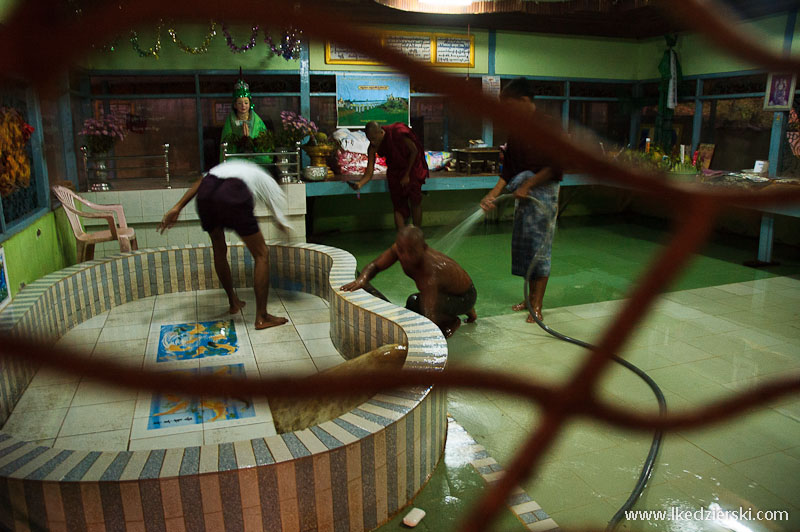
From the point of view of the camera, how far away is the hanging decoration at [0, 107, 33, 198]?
186 inches

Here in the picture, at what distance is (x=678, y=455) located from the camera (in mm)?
3105

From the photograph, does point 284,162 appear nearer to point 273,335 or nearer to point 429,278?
point 273,335

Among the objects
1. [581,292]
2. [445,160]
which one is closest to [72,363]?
[581,292]

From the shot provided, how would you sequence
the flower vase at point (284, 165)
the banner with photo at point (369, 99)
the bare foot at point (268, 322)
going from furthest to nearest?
the banner with photo at point (369, 99), the flower vase at point (284, 165), the bare foot at point (268, 322)

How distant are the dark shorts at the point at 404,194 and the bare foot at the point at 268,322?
338 centimetres

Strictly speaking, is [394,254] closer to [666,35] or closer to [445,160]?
[445,160]

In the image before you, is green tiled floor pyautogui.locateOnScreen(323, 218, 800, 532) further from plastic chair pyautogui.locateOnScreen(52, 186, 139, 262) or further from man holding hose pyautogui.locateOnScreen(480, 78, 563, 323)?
plastic chair pyautogui.locateOnScreen(52, 186, 139, 262)

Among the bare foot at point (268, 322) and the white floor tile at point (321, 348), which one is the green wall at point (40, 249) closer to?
the bare foot at point (268, 322)

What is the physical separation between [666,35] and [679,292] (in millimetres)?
5927

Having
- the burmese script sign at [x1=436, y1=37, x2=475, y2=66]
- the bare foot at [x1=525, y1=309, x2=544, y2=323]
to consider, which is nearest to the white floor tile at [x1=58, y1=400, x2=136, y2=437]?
the bare foot at [x1=525, y1=309, x2=544, y2=323]

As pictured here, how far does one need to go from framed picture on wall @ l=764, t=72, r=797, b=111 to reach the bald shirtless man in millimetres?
5406

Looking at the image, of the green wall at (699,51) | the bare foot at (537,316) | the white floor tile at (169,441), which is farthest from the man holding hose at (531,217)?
the green wall at (699,51)

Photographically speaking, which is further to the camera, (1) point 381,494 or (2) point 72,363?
(1) point 381,494

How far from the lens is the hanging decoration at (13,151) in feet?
15.5
